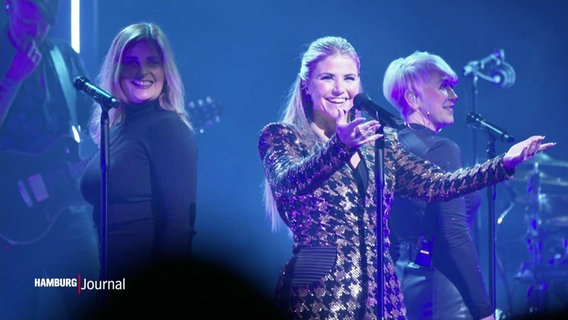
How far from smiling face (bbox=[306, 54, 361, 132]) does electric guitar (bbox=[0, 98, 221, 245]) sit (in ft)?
5.05

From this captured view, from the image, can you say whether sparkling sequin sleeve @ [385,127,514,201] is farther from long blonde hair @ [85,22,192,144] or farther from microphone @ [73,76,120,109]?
microphone @ [73,76,120,109]

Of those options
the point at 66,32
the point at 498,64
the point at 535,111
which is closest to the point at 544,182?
the point at 535,111

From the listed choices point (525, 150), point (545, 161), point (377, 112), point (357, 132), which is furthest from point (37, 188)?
point (545, 161)

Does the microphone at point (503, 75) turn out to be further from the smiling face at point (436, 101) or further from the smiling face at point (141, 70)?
the smiling face at point (141, 70)

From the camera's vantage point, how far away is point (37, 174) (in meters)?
3.48

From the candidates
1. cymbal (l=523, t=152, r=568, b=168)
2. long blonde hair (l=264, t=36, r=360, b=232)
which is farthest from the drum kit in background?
long blonde hair (l=264, t=36, r=360, b=232)

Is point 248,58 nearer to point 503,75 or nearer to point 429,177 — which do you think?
point 503,75

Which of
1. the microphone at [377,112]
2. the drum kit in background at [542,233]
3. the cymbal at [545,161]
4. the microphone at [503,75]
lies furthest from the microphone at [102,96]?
the cymbal at [545,161]

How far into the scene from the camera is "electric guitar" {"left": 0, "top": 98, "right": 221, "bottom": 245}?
3.41 m

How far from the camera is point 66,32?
12.0 feet

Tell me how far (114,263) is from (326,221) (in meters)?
0.81

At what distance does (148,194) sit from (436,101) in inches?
48.6

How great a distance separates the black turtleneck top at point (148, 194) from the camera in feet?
8.30

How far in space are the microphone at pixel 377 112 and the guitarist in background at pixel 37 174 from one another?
165 centimetres
